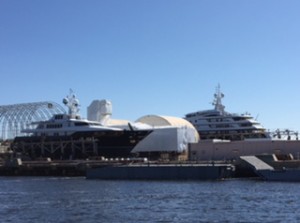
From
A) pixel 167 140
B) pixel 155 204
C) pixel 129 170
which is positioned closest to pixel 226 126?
pixel 167 140

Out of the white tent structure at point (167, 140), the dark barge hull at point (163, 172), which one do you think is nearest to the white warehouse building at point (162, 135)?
the white tent structure at point (167, 140)

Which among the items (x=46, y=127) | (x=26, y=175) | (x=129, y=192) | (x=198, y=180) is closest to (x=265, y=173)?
(x=198, y=180)

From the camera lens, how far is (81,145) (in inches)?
4129

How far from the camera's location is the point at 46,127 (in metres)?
112

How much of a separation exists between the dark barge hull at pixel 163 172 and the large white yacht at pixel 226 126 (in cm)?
5080

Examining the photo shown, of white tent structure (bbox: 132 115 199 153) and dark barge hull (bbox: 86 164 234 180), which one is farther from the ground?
white tent structure (bbox: 132 115 199 153)

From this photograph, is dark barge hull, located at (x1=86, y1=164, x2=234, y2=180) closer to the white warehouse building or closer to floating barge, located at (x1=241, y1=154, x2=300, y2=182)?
floating barge, located at (x1=241, y1=154, x2=300, y2=182)

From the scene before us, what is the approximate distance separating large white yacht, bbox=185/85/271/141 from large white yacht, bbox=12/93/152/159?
2860 cm

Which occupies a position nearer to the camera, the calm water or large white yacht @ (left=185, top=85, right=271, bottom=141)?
the calm water

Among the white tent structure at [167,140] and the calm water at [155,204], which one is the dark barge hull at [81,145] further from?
the calm water at [155,204]

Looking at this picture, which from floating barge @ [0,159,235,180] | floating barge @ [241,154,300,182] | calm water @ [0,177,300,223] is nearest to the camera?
calm water @ [0,177,300,223]

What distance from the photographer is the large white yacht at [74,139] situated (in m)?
102

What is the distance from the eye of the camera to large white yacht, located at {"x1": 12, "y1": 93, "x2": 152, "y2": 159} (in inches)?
4028

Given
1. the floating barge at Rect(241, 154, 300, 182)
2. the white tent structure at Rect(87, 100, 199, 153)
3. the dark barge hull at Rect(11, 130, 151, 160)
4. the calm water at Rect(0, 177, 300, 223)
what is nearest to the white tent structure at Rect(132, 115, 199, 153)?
the white tent structure at Rect(87, 100, 199, 153)
